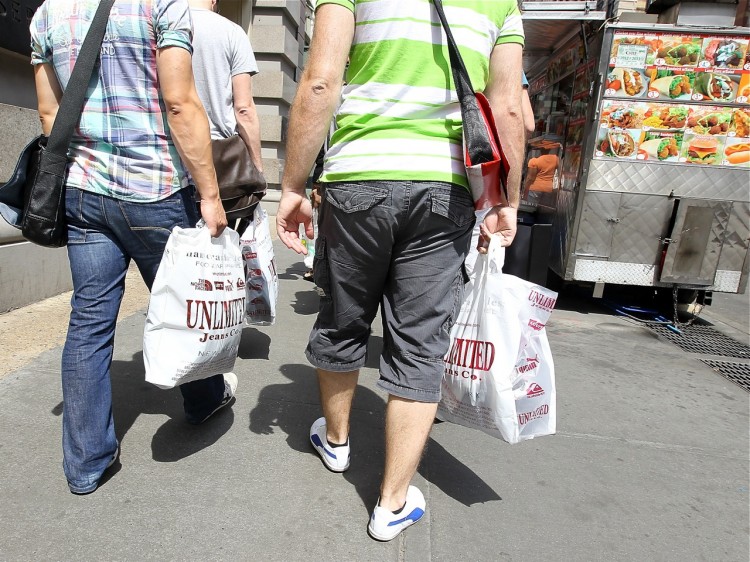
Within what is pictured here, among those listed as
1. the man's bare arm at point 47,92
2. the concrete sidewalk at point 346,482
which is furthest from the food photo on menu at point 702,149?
the man's bare arm at point 47,92

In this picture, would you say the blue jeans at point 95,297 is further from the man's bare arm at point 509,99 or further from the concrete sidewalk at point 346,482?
the man's bare arm at point 509,99

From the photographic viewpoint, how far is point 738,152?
4840mm

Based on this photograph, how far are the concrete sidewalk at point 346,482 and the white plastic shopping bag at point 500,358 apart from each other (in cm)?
39

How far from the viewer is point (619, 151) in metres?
4.92

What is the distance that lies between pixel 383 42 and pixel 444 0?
23cm

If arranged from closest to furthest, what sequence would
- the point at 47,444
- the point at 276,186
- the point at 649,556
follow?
the point at 649,556 → the point at 47,444 → the point at 276,186

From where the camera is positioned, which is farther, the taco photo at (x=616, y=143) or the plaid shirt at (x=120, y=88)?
the taco photo at (x=616, y=143)

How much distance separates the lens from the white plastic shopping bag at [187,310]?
1981 mm

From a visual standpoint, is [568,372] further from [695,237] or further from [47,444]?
[47,444]

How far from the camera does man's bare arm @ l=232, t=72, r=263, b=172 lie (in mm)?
3113

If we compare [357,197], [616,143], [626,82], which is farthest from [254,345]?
[626,82]

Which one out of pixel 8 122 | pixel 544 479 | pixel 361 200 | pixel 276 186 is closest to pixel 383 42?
pixel 361 200

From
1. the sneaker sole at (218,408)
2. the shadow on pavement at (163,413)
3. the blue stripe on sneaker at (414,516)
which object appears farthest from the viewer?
the sneaker sole at (218,408)

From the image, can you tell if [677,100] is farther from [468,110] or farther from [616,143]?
[468,110]
